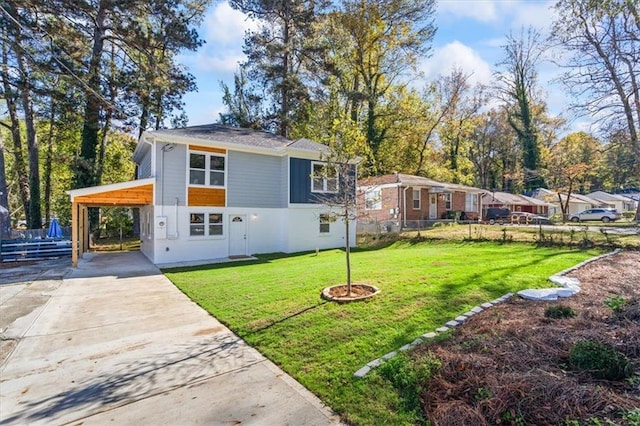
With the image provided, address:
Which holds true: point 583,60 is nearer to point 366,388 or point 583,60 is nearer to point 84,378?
point 366,388

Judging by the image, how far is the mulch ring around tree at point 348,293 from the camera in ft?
20.6

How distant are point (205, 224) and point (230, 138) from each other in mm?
4051

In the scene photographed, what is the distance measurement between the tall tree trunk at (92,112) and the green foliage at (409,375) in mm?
19510

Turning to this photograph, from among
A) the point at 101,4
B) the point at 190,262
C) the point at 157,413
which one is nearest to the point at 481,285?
the point at 157,413

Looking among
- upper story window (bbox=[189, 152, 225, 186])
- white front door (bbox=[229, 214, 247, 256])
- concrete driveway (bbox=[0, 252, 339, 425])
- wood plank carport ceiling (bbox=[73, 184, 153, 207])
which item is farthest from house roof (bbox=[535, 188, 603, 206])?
concrete driveway (bbox=[0, 252, 339, 425])

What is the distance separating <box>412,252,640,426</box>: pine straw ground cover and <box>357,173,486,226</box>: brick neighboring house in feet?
48.8

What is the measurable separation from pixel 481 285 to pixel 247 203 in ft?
35.5

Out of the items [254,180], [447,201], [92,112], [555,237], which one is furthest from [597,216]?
[92,112]

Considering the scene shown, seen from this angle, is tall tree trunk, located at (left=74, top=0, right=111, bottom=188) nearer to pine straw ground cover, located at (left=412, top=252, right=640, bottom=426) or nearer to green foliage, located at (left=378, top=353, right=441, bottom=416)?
green foliage, located at (left=378, top=353, right=441, bottom=416)

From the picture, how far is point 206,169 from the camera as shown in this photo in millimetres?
14250

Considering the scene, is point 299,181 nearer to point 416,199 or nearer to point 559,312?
point 416,199

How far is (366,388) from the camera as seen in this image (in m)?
3.58

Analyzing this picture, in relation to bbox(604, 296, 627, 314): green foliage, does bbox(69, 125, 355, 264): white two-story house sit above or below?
above

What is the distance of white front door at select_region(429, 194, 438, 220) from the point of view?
24.3 meters
